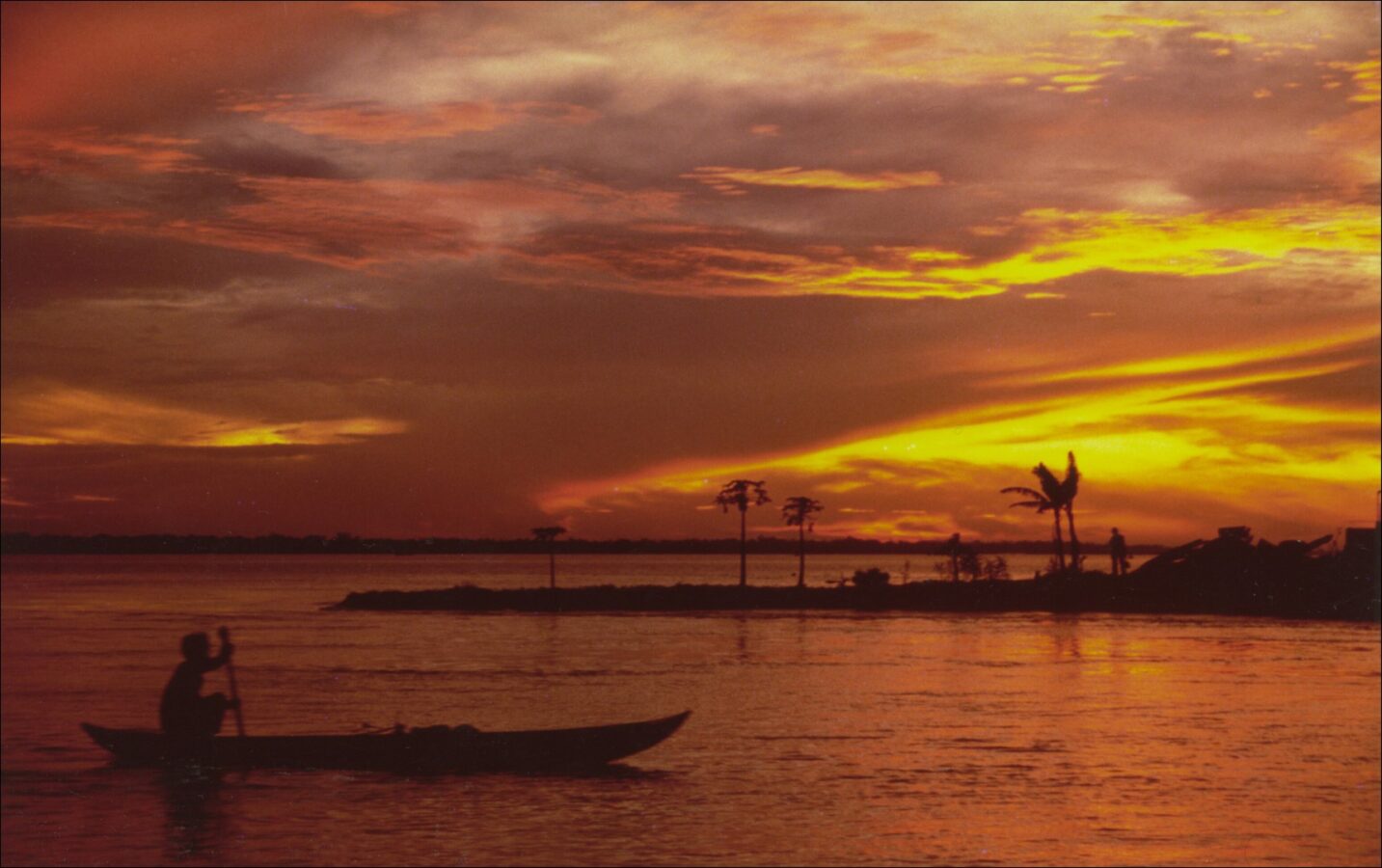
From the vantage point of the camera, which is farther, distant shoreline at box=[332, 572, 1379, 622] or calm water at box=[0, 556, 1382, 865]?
distant shoreline at box=[332, 572, 1379, 622]

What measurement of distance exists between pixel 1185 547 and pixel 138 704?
240 ft

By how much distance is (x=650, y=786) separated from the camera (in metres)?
32.3

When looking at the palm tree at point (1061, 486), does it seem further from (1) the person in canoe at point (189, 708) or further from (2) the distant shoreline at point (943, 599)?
(1) the person in canoe at point (189, 708)

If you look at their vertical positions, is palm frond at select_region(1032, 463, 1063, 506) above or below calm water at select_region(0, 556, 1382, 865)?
→ above

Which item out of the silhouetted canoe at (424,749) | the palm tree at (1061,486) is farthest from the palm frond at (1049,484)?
the silhouetted canoe at (424,749)

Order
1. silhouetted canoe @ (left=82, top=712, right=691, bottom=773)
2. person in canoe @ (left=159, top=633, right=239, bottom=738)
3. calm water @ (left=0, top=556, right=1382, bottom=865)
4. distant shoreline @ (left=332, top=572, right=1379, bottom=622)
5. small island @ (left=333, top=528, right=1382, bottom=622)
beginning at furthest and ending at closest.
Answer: distant shoreline @ (left=332, top=572, right=1379, bottom=622) → small island @ (left=333, top=528, right=1382, bottom=622) → silhouetted canoe @ (left=82, top=712, right=691, bottom=773) → person in canoe @ (left=159, top=633, right=239, bottom=738) → calm water @ (left=0, top=556, right=1382, bottom=865)

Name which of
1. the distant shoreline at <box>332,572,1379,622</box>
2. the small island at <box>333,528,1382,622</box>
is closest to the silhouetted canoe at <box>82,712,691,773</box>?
the small island at <box>333,528,1382,622</box>

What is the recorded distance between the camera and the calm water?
27.0 metres

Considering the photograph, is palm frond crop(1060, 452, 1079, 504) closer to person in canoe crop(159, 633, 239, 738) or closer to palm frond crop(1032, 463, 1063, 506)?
palm frond crop(1032, 463, 1063, 506)

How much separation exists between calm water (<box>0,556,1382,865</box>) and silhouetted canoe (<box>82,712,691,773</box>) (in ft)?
1.58

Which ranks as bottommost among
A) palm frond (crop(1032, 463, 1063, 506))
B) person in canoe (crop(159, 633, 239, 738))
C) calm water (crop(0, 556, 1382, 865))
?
calm water (crop(0, 556, 1382, 865))

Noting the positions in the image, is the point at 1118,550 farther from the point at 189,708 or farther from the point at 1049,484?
the point at 189,708

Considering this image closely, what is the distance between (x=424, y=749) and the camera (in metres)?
33.1

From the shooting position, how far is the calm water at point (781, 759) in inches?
1061
